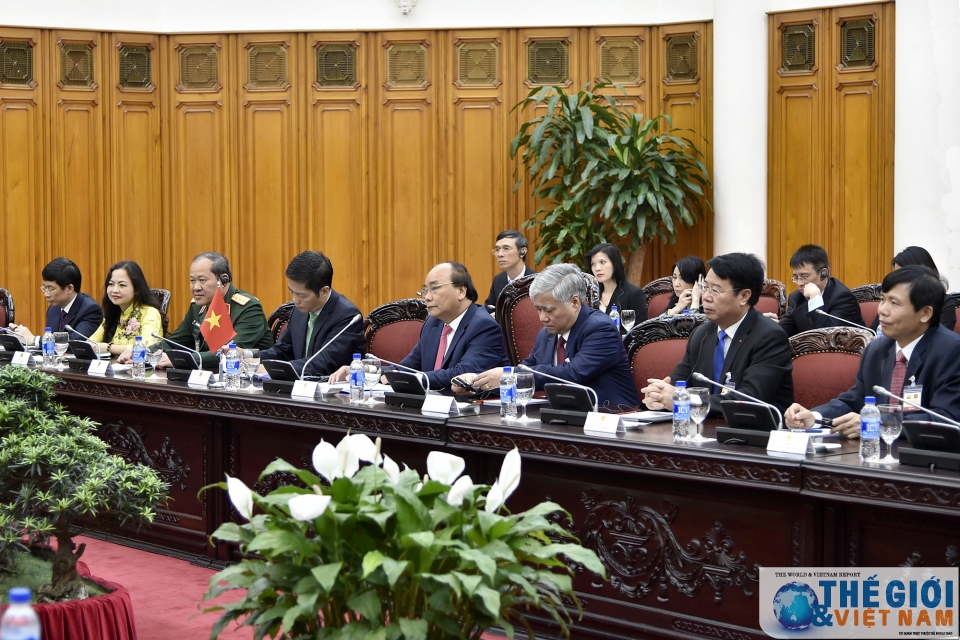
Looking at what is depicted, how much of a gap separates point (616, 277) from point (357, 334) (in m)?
2.09

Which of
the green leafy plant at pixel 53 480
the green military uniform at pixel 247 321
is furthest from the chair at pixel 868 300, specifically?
the green leafy plant at pixel 53 480

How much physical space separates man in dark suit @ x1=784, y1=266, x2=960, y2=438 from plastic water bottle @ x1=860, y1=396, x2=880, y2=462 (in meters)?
0.29

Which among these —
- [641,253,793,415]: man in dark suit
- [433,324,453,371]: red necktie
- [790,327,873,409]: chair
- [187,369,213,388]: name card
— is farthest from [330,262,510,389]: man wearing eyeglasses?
[790,327,873,409]: chair

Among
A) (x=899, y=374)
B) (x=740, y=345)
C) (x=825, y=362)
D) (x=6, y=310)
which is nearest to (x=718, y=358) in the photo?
(x=740, y=345)

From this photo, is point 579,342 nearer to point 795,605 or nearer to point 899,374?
point 899,374

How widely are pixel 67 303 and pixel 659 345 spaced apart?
142 inches

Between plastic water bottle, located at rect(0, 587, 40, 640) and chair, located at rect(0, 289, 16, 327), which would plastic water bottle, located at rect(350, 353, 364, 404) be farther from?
chair, located at rect(0, 289, 16, 327)

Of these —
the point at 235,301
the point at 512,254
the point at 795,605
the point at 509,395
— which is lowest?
the point at 795,605

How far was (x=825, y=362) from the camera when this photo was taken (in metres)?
3.48

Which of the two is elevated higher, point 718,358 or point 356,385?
Answer: point 718,358

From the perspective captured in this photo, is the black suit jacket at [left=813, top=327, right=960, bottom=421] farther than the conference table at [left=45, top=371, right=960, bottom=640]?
Yes

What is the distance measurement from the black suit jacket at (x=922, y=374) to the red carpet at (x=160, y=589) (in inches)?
49.0

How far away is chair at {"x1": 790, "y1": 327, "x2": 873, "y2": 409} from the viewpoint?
341cm

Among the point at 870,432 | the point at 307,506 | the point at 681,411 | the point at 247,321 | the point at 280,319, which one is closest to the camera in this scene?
the point at 307,506
